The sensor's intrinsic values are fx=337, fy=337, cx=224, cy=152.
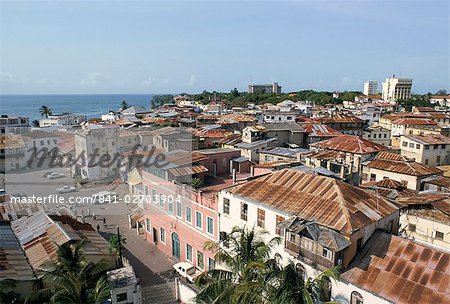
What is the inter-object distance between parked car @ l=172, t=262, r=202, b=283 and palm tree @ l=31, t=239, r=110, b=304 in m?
6.29

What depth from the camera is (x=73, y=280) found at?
15.7 metres

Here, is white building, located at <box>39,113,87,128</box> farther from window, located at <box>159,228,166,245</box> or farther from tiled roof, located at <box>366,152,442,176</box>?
tiled roof, located at <box>366,152,442,176</box>

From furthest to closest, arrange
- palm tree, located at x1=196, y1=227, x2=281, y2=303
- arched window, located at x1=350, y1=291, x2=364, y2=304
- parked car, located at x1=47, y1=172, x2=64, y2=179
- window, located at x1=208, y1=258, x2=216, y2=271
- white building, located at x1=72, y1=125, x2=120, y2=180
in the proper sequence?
parked car, located at x1=47, y1=172, x2=64, y2=179 → white building, located at x1=72, y1=125, x2=120, y2=180 → window, located at x1=208, y1=258, x2=216, y2=271 → arched window, located at x1=350, y1=291, x2=364, y2=304 → palm tree, located at x1=196, y1=227, x2=281, y2=303

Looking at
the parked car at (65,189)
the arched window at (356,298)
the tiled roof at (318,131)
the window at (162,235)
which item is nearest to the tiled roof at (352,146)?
the tiled roof at (318,131)

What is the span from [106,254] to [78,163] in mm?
40562

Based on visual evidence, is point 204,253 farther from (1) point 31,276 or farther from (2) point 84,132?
(2) point 84,132

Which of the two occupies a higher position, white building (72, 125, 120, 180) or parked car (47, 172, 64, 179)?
white building (72, 125, 120, 180)

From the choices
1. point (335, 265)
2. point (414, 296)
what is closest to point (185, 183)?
point (335, 265)

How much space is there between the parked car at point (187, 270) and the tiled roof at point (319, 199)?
27.3 feet

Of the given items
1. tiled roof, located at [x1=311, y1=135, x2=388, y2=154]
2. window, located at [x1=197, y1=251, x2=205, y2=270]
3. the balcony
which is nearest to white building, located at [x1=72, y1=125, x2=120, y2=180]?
tiled roof, located at [x1=311, y1=135, x2=388, y2=154]

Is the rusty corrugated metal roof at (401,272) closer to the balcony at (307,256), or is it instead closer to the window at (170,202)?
Answer: the balcony at (307,256)

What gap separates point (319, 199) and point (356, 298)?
5.47 m

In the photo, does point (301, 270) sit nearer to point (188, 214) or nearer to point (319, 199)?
point (319, 199)

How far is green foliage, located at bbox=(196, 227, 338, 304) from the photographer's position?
1279cm
